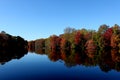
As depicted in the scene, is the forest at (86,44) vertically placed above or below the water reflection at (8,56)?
above

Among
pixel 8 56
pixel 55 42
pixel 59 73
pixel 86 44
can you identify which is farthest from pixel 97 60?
pixel 55 42

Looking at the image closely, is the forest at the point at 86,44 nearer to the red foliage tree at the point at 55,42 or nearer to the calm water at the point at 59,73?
the red foliage tree at the point at 55,42

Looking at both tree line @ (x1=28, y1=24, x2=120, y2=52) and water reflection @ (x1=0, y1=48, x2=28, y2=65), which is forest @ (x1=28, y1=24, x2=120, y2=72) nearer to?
tree line @ (x1=28, y1=24, x2=120, y2=52)

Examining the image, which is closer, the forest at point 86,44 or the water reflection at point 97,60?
the water reflection at point 97,60

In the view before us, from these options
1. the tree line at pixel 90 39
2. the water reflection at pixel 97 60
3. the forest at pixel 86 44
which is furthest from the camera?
the tree line at pixel 90 39

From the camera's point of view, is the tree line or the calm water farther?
the tree line

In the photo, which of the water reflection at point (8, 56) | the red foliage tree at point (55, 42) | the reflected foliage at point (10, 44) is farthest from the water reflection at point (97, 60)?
the red foliage tree at point (55, 42)

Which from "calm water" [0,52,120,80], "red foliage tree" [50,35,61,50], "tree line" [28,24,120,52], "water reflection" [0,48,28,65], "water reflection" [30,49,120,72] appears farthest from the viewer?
"red foliage tree" [50,35,61,50]

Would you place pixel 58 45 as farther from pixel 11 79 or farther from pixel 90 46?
pixel 11 79

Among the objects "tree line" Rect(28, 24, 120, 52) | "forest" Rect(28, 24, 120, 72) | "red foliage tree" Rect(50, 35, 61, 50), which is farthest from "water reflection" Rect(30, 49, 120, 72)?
"red foliage tree" Rect(50, 35, 61, 50)

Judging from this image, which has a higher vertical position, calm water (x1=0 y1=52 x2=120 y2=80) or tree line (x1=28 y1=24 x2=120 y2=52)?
tree line (x1=28 y1=24 x2=120 y2=52)

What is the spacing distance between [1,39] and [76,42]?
40676mm

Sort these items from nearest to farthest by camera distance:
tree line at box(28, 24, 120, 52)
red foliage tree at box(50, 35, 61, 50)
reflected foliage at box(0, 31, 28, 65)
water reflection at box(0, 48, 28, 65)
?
water reflection at box(0, 48, 28, 65)
tree line at box(28, 24, 120, 52)
reflected foliage at box(0, 31, 28, 65)
red foliage tree at box(50, 35, 61, 50)

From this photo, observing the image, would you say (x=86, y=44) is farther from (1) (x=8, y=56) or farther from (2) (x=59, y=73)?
(2) (x=59, y=73)
